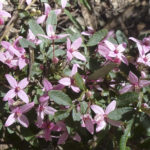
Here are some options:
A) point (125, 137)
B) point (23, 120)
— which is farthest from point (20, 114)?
point (125, 137)

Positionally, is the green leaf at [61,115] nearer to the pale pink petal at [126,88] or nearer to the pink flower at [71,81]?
the pink flower at [71,81]

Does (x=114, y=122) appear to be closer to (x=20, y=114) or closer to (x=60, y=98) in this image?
(x=60, y=98)

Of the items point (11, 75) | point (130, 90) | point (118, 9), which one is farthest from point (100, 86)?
point (118, 9)

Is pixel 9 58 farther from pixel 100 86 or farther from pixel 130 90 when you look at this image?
pixel 130 90

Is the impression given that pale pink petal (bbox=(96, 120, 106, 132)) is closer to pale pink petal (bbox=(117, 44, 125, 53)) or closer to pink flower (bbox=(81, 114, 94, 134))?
pink flower (bbox=(81, 114, 94, 134))

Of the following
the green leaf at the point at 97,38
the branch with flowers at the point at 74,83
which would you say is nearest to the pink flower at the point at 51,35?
the branch with flowers at the point at 74,83
